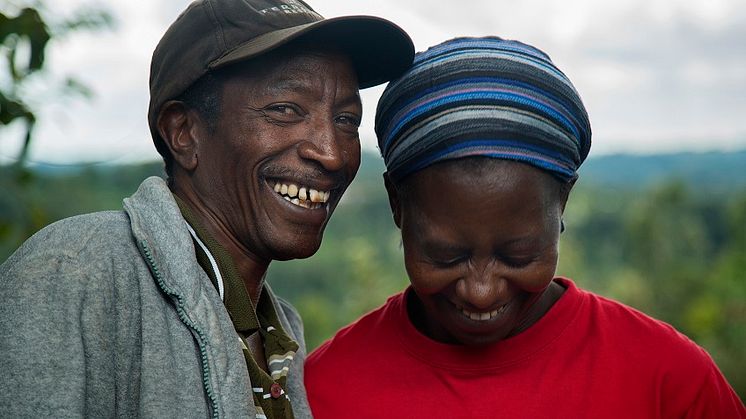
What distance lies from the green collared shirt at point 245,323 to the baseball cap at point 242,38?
1.11 ft

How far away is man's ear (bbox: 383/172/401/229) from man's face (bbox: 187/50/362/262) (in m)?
0.13

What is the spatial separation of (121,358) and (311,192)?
68cm

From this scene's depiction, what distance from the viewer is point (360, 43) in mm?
2350

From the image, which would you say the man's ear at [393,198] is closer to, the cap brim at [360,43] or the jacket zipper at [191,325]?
the cap brim at [360,43]

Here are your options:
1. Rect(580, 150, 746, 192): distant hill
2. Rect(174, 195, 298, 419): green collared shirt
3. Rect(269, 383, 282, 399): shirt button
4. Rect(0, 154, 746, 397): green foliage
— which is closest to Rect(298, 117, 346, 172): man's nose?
Rect(174, 195, 298, 419): green collared shirt

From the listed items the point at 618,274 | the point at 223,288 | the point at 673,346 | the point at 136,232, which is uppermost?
the point at 136,232

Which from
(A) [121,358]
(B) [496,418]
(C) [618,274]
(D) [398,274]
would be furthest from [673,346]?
(C) [618,274]

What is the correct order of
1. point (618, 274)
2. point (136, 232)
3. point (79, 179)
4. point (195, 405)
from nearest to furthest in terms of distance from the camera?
point (195, 405), point (136, 232), point (79, 179), point (618, 274)

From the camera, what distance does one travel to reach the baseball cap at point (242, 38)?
7.18 feet

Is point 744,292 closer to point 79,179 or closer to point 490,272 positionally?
point 79,179

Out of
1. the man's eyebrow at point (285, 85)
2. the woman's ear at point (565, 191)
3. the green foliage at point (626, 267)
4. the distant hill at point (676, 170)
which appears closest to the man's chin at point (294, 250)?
the man's eyebrow at point (285, 85)

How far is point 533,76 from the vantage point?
214 centimetres

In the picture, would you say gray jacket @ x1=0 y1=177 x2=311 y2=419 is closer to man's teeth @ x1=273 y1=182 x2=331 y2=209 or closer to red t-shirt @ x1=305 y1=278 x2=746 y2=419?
man's teeth @ x1=273 y1=182 x2=331 y2=209

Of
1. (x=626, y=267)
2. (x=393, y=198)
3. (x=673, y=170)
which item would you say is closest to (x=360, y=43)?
(x=393, y=198)
